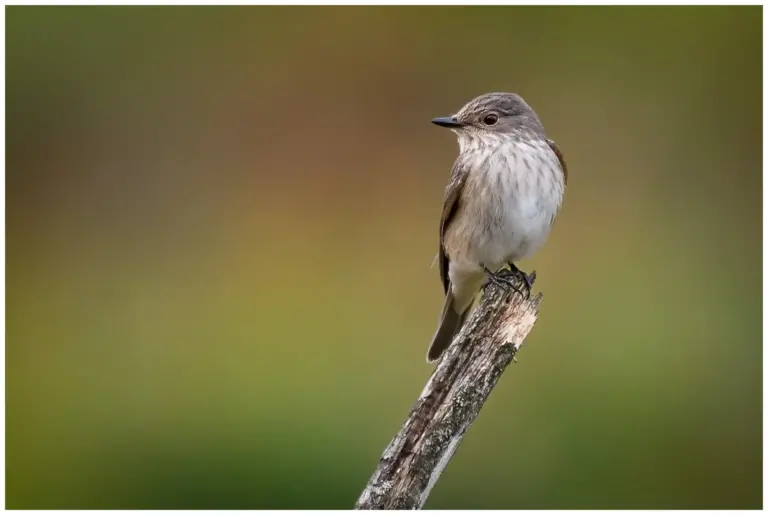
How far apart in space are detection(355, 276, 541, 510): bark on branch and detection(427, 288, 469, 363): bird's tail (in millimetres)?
1318

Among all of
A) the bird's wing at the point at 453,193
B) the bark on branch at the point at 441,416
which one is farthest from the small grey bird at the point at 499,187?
the bark on branch at the point at 441,416

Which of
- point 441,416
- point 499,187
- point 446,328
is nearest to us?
point 441,416

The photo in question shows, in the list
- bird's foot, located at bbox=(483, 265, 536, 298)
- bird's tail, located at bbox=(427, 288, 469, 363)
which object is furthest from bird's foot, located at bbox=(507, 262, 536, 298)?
bird's tail, located at bbox=(427, 288, 469, 363)

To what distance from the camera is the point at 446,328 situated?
175 inches

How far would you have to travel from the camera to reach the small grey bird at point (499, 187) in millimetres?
3971

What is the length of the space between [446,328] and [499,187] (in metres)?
0.82

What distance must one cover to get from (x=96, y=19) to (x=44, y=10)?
36 cm

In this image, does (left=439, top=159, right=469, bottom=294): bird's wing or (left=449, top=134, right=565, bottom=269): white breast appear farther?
(left=439, top=159, right=469, bottom=294): bird's wing

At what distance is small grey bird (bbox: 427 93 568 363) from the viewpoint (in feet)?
13.0

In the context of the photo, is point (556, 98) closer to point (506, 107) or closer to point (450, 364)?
point (506, 107)

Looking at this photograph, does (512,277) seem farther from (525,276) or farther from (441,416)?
(441,416)

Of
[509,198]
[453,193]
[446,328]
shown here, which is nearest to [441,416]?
[509,198]

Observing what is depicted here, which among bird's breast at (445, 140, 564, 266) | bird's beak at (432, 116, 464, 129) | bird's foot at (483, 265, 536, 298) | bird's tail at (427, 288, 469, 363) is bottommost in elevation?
bird's tail at (427, 288, 469, 363)

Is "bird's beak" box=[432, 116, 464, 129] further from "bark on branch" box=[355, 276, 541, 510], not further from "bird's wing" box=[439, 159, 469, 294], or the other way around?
"bark on branch" box=[355, 276, 541, 510]
